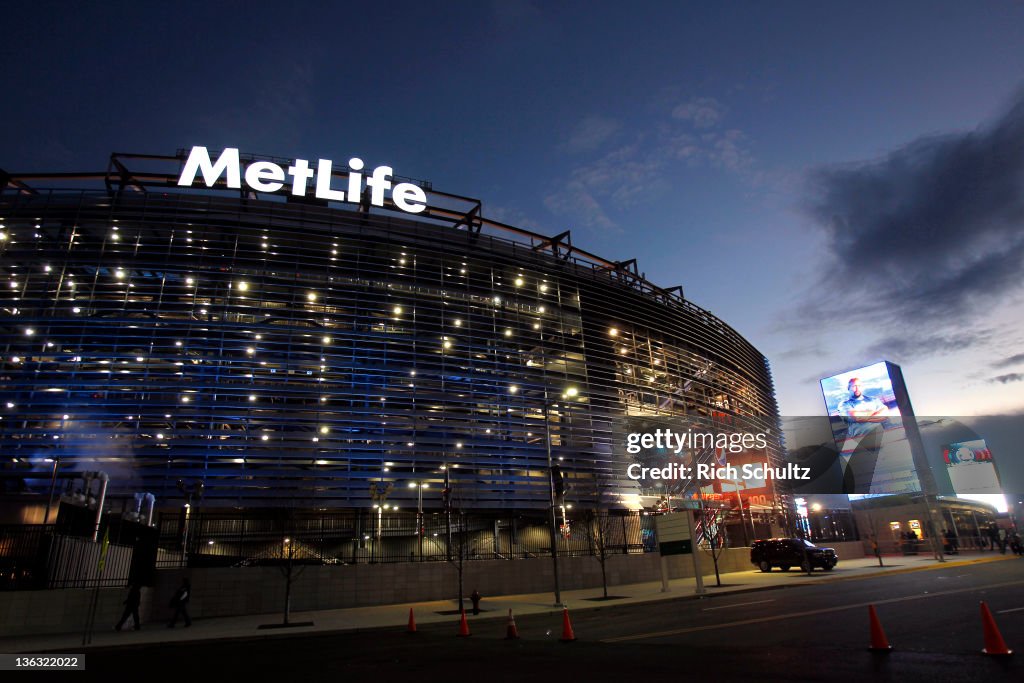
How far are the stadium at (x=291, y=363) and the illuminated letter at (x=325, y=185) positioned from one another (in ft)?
2.57

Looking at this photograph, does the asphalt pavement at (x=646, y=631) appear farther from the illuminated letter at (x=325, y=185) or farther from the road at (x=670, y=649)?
the illuminated letter at (x=325, y=185)

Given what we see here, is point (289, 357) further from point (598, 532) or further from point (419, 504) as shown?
point (598, 532)

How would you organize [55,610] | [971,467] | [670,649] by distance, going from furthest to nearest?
1. [971,467]
2. [55,610]
3. [670,649]

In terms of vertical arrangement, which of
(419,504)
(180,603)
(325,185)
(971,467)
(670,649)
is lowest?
(670,649)

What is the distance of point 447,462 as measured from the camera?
88.8 feet

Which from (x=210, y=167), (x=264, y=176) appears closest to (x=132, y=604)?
(x=264, y=176)

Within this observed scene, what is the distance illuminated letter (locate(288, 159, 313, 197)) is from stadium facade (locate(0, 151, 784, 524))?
702 millimetres

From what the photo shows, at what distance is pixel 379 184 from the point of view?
3400cm

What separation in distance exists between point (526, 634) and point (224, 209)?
26.3m

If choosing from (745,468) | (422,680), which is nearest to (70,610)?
(422,680)

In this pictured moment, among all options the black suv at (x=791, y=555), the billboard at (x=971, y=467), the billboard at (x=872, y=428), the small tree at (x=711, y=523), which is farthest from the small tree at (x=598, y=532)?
the billboard at (x=971, y=467)

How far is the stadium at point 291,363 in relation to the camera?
24.7 m

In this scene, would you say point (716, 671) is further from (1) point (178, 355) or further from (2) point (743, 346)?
(2) point (743, 346)

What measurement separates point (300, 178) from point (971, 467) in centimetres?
10839
